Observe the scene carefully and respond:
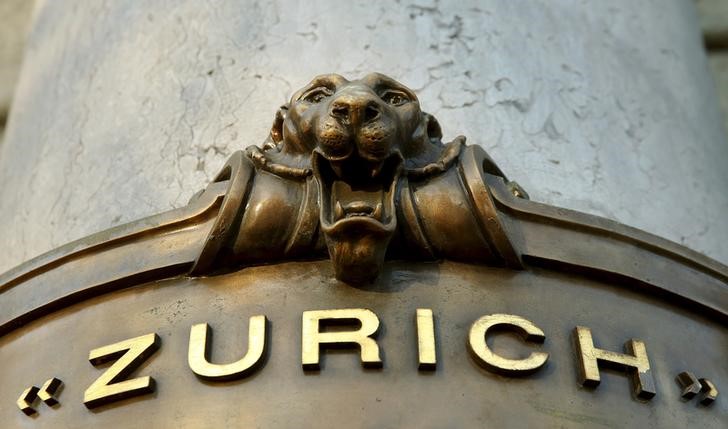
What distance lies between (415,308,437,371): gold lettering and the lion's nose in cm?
20

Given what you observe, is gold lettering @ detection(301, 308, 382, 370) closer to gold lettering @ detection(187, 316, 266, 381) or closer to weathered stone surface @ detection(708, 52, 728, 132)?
gold lettering @ detection(187, 316, 266, 381)

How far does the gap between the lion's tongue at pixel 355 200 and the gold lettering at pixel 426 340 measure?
0.34 feet

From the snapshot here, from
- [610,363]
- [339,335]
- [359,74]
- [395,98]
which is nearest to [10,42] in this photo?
[359,74]

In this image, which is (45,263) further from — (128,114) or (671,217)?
(671,217)

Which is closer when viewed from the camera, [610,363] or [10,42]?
[610,363]

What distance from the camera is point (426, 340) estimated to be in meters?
1.11

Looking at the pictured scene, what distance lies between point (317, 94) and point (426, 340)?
288 millimetres

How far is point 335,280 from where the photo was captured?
1152mm

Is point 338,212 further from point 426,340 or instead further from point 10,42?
point 10,42

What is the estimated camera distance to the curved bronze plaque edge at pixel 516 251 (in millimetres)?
1187

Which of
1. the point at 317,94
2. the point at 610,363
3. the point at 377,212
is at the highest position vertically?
the point at 317,94

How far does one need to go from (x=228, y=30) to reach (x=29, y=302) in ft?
1.70

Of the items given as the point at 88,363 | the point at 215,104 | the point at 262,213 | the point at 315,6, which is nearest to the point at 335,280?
the point at 262,213

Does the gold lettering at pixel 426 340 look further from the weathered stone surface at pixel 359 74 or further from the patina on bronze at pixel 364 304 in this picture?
the weathered stone surface at pixel 359 74
